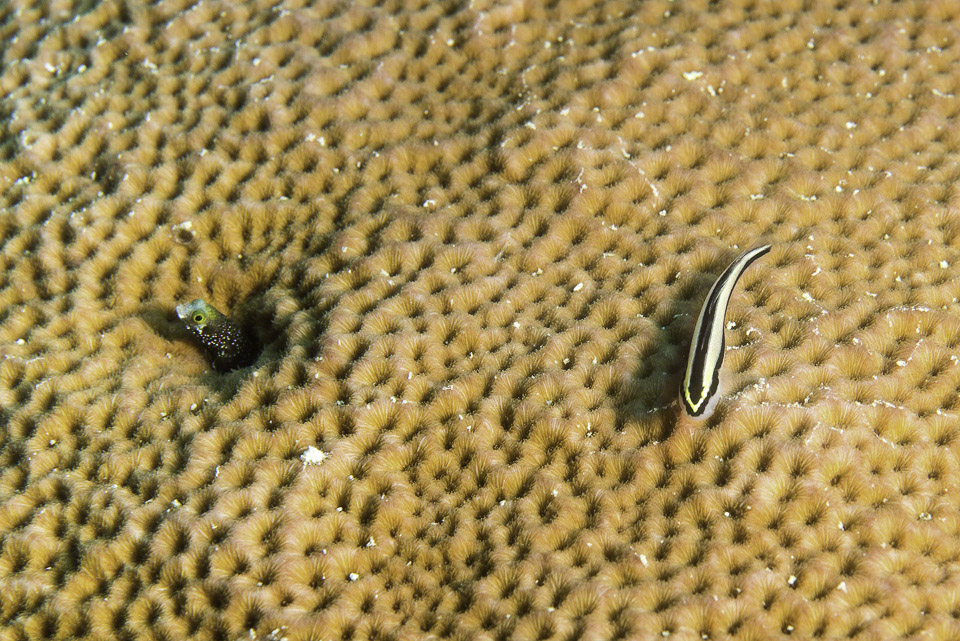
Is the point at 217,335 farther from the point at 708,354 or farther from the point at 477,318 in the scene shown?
the point at 708,354

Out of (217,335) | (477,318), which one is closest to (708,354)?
(477,318)

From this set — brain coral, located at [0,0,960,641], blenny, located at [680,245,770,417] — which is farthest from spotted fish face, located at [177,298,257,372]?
blenny, located at [680,245,770,417]

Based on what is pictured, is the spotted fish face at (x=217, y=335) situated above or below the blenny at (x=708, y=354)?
above

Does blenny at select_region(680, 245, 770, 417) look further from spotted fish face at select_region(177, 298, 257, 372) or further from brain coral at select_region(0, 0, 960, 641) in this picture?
spotted fish face at select_region(177, 298, 257, 372)

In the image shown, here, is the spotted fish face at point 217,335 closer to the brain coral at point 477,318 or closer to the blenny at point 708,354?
the brain coral at point 477,318

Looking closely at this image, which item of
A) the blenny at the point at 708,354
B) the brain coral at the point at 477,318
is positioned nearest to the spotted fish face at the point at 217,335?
the brain coral at the point at 477,318

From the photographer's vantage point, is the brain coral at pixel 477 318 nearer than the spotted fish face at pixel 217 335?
Yes

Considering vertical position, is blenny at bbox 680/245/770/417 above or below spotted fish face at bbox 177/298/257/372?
below
